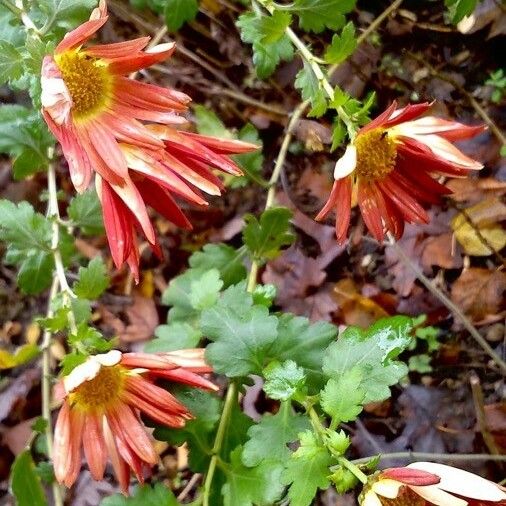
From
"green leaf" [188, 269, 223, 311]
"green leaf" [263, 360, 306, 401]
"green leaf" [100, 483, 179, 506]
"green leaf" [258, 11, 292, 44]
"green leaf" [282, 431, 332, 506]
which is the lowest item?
"green leaf" [100, 483, 179, 506]

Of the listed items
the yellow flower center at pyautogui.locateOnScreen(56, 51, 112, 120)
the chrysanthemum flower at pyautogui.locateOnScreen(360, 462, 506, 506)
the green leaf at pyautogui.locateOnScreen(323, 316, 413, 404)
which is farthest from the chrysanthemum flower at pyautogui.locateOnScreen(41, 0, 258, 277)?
the chrysanthemum flower at pyautogui.locateOnScreen(360, 462, 506, 506)

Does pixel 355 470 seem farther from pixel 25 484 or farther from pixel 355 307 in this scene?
pixel 355 307

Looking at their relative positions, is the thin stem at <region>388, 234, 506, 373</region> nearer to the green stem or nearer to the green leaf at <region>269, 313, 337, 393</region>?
the green leaf at <region>269, 313, 337, 393</region>

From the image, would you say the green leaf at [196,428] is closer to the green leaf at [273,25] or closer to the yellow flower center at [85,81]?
the yellow flower center at [85,81]

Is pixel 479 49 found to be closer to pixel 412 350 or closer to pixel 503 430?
pixel 412 350

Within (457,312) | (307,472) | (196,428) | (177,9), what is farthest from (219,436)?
(177,9)
